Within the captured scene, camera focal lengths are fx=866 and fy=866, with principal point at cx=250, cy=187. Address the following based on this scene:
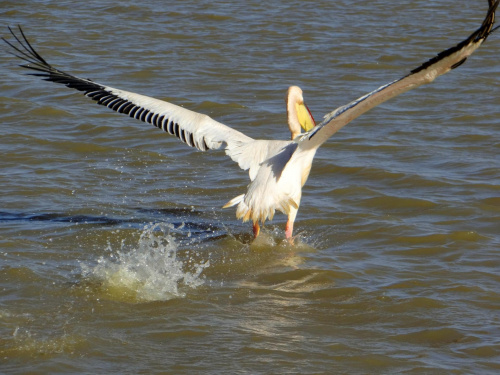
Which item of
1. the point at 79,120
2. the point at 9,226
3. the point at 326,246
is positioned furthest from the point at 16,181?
the point at 326,246

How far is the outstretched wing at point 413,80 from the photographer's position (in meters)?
5.41

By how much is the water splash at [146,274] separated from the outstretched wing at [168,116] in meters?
1.28

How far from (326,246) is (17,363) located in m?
3.28

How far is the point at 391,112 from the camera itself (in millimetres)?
11508

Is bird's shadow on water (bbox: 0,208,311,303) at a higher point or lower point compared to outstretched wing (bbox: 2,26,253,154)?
lower

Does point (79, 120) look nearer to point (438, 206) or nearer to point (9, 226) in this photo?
point (9, 226)

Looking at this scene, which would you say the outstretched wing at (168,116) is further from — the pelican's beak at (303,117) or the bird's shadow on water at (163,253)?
the bird's shadow on water at (163,253)

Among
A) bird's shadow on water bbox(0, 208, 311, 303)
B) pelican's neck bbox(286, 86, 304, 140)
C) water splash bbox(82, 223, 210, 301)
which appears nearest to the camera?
water splash bbox(82, 223, 210, 301)

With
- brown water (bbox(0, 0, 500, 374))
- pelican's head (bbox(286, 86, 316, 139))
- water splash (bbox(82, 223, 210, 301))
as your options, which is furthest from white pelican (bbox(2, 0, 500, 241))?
water splash (bbox(82, 223, 210, 301))

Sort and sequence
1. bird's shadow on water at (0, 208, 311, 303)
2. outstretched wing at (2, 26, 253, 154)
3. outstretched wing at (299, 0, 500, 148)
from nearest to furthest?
1. outstretched wing at (299, 0, 500, 148)
2. bird's shadow on water at (0, 208, 311, 303)
3. outstretched wing at (2, 26, 253, 154)

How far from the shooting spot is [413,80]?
5.97 m

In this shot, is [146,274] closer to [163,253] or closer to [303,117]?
[163,253]

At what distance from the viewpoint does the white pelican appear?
6.32 metres

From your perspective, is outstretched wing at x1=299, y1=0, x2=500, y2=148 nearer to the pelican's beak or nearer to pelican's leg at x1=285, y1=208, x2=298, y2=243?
pelican's leg at x1=285, y1=208, x2=298, y2=243
